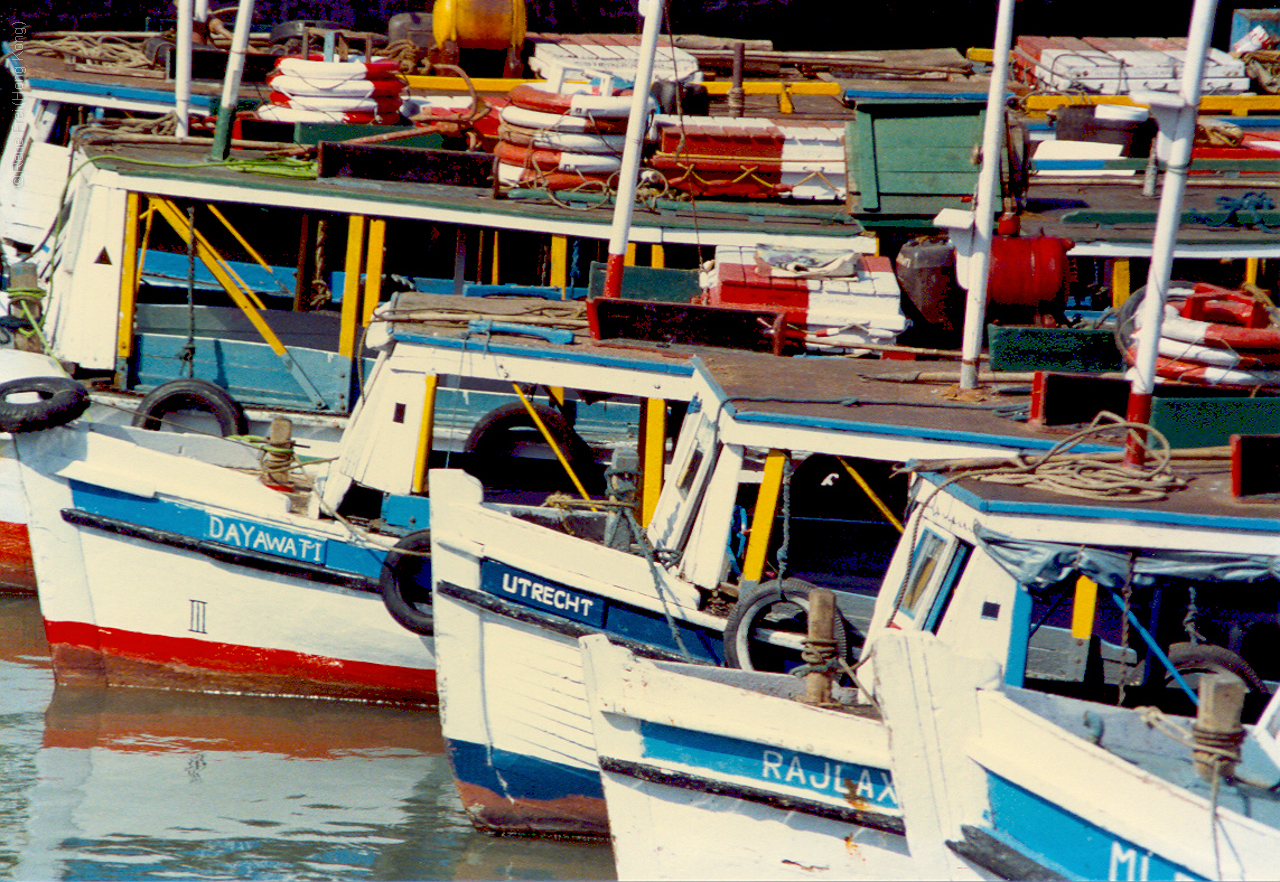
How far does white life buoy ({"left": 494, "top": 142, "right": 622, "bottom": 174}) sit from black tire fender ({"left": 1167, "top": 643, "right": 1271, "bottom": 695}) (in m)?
6.01

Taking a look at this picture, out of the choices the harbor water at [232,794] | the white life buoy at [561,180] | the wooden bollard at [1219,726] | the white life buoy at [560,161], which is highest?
the white life buoy at [560,161]

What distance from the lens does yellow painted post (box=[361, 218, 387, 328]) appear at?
10375 millimetres

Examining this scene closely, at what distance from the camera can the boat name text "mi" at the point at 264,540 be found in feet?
29.2

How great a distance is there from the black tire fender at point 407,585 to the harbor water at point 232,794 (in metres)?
0.80

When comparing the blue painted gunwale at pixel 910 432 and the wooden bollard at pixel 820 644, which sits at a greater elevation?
the blue painted gunwale at pixel 910 432

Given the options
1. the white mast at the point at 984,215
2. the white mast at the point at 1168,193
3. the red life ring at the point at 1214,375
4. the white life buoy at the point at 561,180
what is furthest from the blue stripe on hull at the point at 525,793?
the white life buoy at the point at 561,180

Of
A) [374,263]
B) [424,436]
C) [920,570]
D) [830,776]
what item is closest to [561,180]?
[374,263]

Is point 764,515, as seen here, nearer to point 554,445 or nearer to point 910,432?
point 910,432

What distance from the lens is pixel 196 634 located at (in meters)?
9.33

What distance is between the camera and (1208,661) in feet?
20.4

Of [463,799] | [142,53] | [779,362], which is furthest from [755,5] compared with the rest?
[463,799]

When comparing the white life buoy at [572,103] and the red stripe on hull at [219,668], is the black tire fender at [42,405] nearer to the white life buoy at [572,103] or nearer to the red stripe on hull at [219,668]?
the red stripe on hull at [219,668]

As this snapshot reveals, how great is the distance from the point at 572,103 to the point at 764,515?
4.94m

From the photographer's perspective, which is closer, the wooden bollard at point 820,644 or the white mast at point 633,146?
the wooden bollard at point 820,644
